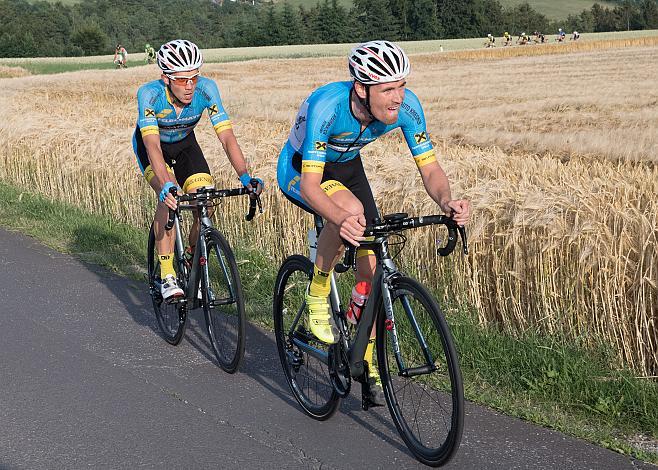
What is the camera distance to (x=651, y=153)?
1405cm

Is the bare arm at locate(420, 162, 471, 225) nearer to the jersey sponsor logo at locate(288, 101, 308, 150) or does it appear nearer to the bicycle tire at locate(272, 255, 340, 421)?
the jersey sponsor logo at locate(288, 101, 308, 150)

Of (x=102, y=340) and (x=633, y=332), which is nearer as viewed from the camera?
(x=633, y=332)

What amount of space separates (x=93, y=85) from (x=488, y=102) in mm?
20580

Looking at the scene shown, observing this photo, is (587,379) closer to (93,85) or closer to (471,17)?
(93,85)

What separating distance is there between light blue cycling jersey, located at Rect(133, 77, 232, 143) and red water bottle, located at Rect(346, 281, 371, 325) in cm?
230

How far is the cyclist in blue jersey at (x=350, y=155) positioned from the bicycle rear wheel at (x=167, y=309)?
181 centimetres

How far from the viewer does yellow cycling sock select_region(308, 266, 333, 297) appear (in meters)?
5.14

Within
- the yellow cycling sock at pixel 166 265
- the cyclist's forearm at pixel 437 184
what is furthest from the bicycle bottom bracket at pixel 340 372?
the yellow cycling sock at pixel 166 265

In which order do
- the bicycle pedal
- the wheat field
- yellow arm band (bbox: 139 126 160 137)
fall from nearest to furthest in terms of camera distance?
the wheat field
yellow arm band (bbox: 139 126 160 137)
the bicycle pedal

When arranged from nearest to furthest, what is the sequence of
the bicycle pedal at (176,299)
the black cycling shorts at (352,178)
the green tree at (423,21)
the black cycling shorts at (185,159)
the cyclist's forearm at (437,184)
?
the cyclist's forearm at (437,184) → the black cycling shorts at (352,178) → the bicycle pedal at (176,299) → the black cycling shorts at (185,159) → the green tree at (423,21)

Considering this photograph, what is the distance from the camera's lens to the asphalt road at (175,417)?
15.3 ft

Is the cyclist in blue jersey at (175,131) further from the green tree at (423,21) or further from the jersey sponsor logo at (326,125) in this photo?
the green tree at (423,21)

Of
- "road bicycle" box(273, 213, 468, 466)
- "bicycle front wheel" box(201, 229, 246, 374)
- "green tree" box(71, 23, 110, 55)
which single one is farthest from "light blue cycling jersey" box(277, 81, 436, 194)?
"green tree" box(71, 23, 110, 55)

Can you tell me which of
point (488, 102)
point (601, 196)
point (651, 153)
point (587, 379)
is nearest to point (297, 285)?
point (587, 379)
